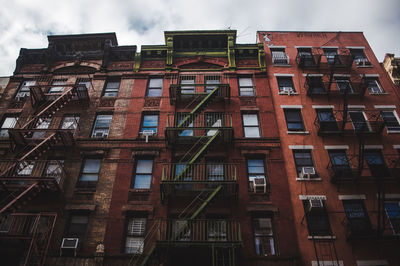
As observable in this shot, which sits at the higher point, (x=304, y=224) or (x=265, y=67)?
(x=265, y=67)

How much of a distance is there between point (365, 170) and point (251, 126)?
6328mm

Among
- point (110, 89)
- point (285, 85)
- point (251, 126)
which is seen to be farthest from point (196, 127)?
point (110, 89)

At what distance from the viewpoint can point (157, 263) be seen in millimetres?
12258

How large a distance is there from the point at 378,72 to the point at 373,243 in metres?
12.3

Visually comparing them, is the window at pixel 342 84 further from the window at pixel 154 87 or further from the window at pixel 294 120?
the window at pixel 154 87

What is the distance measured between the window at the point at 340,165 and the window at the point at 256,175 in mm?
3520

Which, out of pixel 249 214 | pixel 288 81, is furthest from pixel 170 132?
pixel 288 81

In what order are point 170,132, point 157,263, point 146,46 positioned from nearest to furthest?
point 157,263
point 170,132
point 146,46

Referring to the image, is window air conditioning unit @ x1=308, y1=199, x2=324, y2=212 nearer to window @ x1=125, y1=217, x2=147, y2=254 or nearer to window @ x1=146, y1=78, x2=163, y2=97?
window @ x1=125, y1=217, x2=147, y2=254

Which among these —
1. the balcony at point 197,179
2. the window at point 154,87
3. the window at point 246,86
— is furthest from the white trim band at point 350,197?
the window at point 154,87

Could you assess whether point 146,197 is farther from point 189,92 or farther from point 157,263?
point 189,92

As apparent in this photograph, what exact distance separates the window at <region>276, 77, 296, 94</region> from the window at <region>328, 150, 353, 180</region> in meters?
4.77

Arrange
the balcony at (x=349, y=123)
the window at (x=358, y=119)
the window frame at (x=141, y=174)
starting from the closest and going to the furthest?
the window frame at (x=141, y=174)
the balcony at (x=349, y=123)
the window at (x=358, y=119)

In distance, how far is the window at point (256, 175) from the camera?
47.3ft
